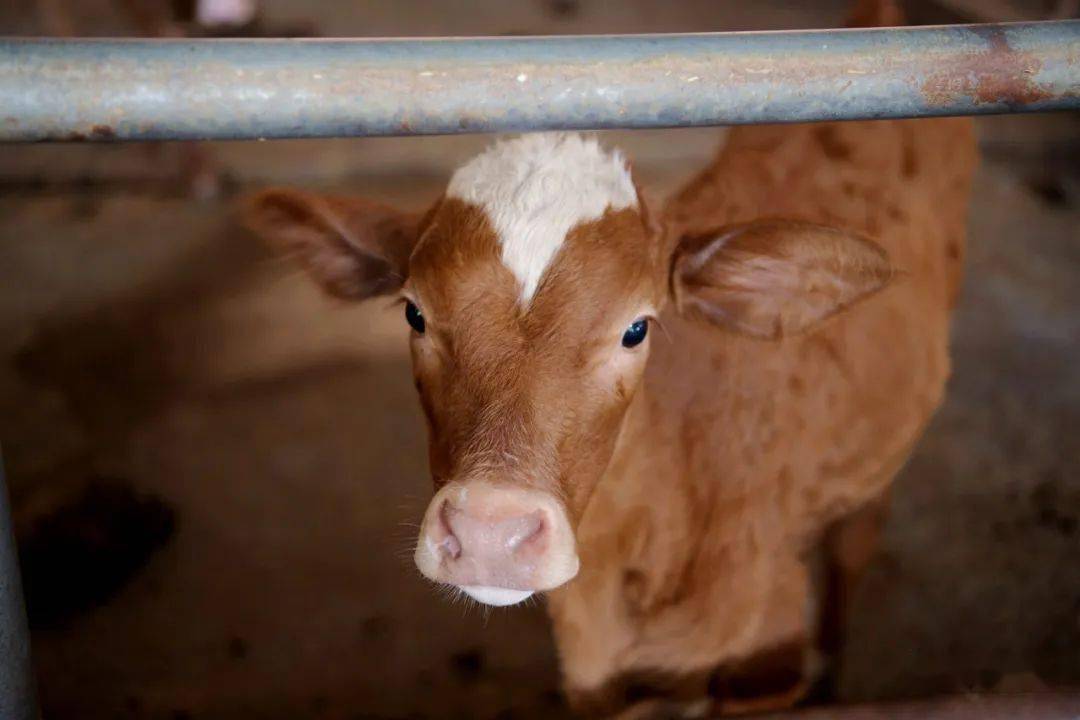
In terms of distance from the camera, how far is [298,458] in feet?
10.2

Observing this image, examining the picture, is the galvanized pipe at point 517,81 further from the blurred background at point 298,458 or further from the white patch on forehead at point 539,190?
the blurred background at point 298,458

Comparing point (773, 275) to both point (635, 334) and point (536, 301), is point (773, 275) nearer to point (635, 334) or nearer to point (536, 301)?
point (635, 334)

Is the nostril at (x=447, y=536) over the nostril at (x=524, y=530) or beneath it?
over

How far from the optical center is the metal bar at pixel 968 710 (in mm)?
1092

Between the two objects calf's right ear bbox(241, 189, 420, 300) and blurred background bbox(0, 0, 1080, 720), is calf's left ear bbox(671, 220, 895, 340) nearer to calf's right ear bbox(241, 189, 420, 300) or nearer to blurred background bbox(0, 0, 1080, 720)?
calf's right ear bbox(241, 189, 420, 300)

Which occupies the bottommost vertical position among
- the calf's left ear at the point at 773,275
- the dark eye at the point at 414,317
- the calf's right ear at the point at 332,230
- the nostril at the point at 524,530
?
the nostril at the point at 524,530

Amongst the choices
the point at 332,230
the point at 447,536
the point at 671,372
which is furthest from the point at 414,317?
the point at 671,372

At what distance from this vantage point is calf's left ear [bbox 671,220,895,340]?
60.9 inches

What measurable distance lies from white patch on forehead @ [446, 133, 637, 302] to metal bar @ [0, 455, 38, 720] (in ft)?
2.52

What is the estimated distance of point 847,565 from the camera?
258cm

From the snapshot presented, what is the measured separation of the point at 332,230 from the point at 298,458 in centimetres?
151

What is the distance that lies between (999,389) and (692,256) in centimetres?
223

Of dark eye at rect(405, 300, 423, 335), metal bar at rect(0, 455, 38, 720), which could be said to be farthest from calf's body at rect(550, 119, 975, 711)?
metal bar at rect(0, 455, 38, 720)

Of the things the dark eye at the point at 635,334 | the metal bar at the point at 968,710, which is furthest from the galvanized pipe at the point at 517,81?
the metal bar at the point at 968,710
